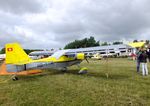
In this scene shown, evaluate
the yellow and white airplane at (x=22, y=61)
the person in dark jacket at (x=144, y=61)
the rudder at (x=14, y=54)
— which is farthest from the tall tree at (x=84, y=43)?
the rudder at (x=14, y=54)

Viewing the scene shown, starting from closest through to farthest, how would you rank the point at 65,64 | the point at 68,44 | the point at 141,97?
the point at 141,97 → the point at 65,64 → the point at 68,44

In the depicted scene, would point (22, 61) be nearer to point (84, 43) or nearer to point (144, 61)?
point (144, 61)

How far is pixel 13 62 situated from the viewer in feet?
33.9

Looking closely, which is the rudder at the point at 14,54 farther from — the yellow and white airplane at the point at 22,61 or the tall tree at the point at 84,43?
the tall tree at the point at 84,43

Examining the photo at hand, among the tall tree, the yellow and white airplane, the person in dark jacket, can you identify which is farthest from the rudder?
the tall tree

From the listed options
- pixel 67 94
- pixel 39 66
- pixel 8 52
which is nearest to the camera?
pixel 67 94

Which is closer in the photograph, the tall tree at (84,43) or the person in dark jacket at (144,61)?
the person in dark jacket at (144,61)

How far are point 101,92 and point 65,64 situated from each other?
6.31m

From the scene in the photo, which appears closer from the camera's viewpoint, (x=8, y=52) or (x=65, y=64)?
(x=8, y=52)

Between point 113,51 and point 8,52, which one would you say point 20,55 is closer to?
point 8,52

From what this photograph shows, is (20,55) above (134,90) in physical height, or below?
above

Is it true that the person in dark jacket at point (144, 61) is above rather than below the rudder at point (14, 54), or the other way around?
below

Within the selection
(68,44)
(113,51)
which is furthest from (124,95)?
(68,44)

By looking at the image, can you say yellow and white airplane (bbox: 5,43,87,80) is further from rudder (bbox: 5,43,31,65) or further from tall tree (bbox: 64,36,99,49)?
tall tree (bbox: 64,36,99,49)
